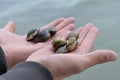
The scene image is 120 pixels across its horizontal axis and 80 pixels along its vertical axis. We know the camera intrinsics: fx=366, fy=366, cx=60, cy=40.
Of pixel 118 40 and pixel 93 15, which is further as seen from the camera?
pixel 93 15

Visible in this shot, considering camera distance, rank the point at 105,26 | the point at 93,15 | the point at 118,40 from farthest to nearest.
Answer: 1. the point at 93,15
2. the point at 105,26
3. the point at 118,40

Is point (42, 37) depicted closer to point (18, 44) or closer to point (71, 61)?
point (18, 44)

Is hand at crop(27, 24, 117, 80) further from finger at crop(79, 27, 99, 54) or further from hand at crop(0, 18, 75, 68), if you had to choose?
hand at crop(0, 18, 75, 68)

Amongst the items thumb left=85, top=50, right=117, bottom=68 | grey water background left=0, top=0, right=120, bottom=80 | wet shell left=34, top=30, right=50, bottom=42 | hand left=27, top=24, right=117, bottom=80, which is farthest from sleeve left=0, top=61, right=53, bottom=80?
grey water background left=0, top=0, right=120, bottom=80

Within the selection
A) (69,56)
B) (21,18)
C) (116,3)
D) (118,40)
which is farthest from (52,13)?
(69,56)

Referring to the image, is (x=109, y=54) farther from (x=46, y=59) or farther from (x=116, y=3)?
(x=116, y=3)

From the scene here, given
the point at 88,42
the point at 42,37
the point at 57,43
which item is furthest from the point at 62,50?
the point at 42,37
